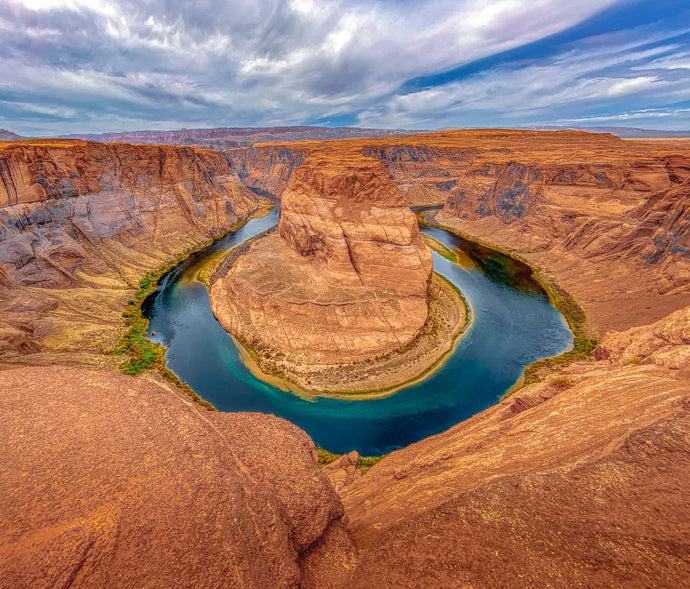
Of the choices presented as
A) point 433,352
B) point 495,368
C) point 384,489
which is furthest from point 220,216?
point 384,489

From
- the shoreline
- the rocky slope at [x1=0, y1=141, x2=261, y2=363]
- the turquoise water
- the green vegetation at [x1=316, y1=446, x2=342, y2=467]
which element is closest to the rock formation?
the turquoise water

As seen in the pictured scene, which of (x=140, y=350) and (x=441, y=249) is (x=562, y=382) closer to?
(x=140, y=350)

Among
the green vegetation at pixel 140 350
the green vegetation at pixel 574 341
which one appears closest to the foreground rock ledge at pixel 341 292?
the green vegetation at pixel 140 350

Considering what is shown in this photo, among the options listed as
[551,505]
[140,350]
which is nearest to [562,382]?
[551,505]

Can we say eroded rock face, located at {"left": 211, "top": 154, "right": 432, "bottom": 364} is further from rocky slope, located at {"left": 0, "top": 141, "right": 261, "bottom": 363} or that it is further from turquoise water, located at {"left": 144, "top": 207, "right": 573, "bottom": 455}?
rocky slope, located at {"left": 0, "top": 141, "right": 261, "bottom": 363}

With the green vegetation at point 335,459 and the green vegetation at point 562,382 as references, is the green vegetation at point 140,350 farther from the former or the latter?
the green vegetation at point 562,382

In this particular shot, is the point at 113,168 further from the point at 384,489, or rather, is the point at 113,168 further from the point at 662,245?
the point at 662,245
